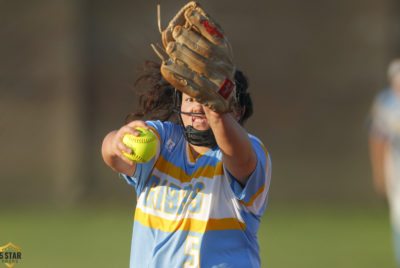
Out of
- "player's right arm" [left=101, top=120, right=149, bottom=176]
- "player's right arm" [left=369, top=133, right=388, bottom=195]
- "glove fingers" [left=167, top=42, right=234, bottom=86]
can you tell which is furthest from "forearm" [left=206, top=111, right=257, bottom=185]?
"player's right arm" [left=369, top=133, right=388, bottom=195]

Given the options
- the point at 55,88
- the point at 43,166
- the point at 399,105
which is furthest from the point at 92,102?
the point at 399,105

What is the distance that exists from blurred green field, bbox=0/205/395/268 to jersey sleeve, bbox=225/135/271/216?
162 inches

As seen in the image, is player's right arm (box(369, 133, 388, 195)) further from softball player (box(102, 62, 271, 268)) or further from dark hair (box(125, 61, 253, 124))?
softball player (box(102, 62, 271, 268))

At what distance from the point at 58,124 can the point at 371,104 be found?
623 cm

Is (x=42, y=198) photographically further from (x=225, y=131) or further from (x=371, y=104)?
(x=225, y=131)

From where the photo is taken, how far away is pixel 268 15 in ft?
41.2

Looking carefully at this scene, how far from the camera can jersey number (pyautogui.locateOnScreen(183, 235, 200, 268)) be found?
302cm

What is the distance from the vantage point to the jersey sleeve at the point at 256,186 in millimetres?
2900

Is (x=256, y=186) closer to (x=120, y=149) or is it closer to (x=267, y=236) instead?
(x=120, y=149)

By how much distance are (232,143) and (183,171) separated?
1.64ft

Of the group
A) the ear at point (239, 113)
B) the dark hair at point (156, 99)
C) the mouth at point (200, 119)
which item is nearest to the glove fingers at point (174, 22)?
the mouth at point (200, 119)

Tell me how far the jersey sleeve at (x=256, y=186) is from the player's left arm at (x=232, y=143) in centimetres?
5

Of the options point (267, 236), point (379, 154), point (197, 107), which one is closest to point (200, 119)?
point (197, 107)

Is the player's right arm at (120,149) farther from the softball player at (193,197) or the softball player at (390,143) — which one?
the softball player at (390,143)
